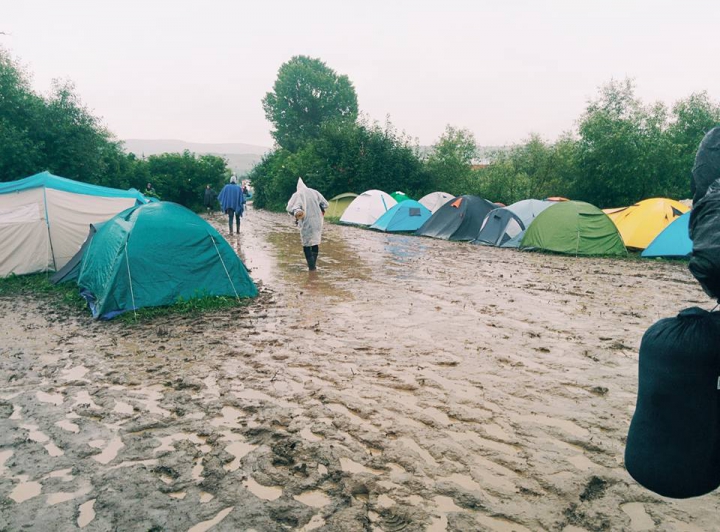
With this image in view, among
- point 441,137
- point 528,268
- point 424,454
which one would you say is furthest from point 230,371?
point 441,137

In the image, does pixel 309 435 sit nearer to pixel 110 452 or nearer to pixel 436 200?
pixel 110 452

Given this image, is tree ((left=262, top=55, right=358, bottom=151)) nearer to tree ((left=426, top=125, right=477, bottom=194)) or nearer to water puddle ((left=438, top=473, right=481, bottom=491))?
tree ((left=426, top=125, right=477, bottom=194))

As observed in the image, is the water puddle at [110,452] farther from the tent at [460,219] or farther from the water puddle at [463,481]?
the tent at [460,219]

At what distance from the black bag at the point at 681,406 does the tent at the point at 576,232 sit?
1258 cm

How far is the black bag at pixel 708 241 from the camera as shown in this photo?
5.43 feet

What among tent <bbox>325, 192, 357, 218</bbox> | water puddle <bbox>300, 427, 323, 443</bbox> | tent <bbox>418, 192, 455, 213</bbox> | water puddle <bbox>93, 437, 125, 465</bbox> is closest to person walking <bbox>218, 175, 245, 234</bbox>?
tent <bbox>325, 192, 357, 218</bbox>

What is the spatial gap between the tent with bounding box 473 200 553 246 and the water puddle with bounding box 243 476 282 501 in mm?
13402

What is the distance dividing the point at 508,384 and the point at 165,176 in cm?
2749

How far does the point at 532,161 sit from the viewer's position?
2850cm

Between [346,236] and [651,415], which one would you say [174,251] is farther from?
[346,236]

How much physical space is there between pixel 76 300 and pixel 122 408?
199 inches

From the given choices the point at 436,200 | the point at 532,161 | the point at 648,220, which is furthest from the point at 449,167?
the point at 648,220

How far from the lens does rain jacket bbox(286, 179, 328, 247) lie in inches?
381

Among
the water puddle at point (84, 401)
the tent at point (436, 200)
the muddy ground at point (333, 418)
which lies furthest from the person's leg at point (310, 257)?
the tent at point (436, 200)
